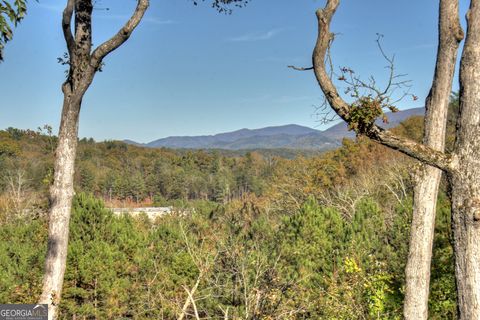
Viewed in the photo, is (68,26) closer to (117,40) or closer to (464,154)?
(117,40)

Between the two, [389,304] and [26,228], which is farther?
[26,228]

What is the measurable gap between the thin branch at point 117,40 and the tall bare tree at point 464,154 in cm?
220

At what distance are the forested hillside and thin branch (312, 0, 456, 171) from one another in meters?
0.85

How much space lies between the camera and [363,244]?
11.9 m

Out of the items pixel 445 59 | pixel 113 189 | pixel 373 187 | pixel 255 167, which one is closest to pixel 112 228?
pixel 445 59

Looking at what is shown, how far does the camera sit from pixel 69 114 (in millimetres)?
4492

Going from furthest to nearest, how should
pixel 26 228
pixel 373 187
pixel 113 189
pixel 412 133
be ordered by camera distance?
pixel 113 189 → pixel 412 133 → pixel 373 187 → pixel 26 228

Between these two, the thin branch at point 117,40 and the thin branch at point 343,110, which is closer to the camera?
the thin branch at point 343,110

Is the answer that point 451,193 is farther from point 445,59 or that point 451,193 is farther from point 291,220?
point 291,220

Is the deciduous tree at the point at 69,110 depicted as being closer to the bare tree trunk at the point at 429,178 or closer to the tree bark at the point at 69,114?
the tree bark at the point at 69,114

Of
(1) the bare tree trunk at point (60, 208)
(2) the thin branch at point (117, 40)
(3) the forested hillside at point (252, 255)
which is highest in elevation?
(2) the thin branch at point (117, 40)

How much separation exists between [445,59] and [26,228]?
18070 mm
